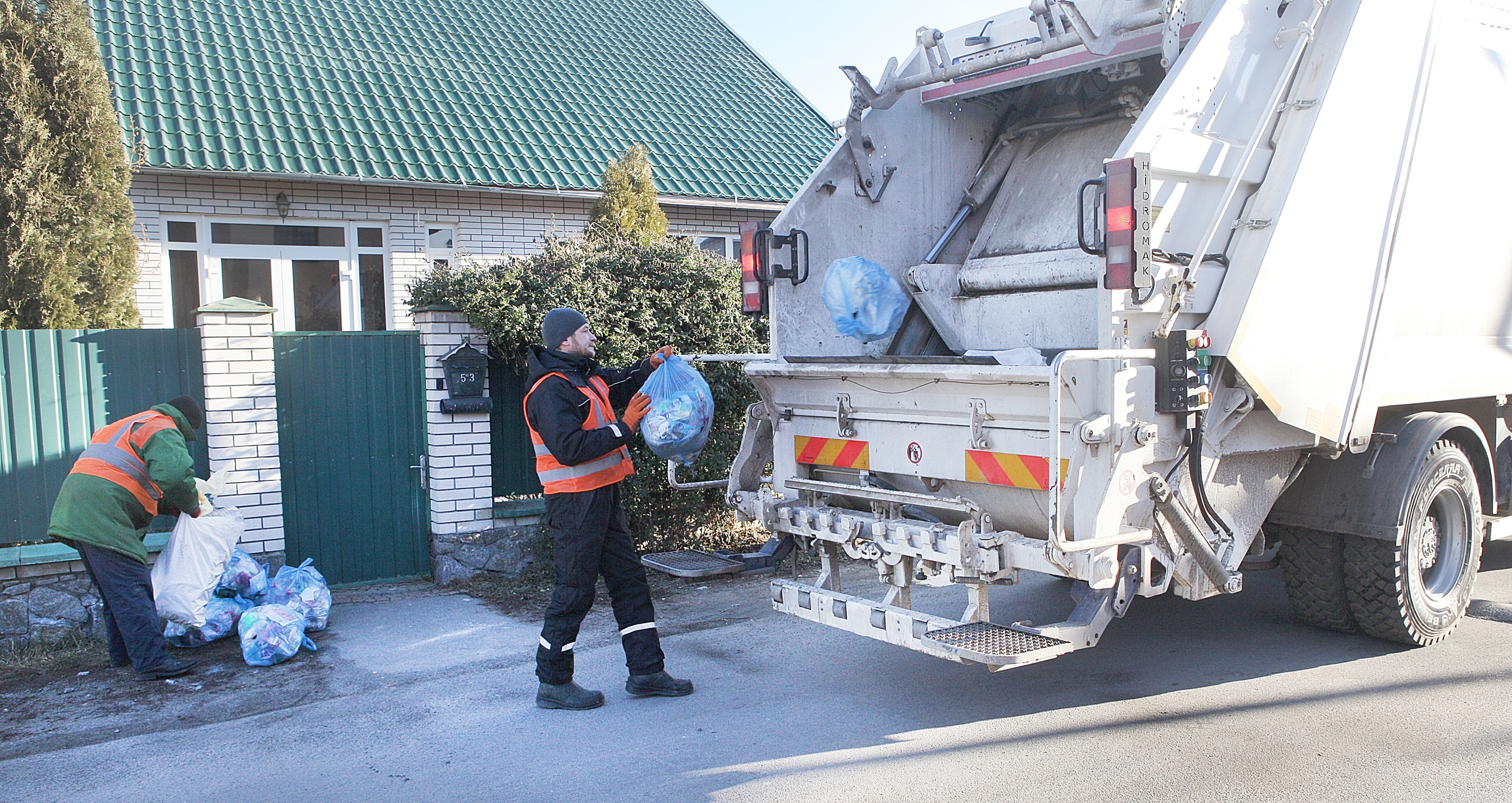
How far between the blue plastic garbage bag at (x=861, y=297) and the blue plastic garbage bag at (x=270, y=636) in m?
2.89

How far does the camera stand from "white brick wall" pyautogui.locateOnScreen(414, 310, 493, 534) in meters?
6.57

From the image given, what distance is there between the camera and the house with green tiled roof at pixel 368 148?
31.2 ft

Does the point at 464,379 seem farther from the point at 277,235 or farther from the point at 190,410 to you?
the point at 277,235

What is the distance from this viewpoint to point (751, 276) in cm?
512

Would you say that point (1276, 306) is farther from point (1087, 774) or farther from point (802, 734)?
point (802, 734)

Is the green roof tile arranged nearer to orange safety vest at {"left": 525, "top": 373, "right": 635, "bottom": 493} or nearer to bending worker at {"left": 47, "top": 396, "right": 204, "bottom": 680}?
bending worker at {"left": 47, "top": 396, "right": 204, "bottom": 680}

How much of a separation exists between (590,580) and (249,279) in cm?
686

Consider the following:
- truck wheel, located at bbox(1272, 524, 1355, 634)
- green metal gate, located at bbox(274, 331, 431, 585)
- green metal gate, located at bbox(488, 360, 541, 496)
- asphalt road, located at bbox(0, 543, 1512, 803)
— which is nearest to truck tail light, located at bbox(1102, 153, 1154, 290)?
asphalt road, located at bbox(0, 543, 1512, 803)

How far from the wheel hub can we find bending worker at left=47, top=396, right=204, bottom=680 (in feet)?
17.8

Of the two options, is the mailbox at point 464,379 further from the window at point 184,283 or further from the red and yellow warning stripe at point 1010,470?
the window at point 184,283

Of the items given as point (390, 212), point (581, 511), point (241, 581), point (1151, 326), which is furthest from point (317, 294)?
point (1151, 326)

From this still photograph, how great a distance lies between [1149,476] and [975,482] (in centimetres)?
64

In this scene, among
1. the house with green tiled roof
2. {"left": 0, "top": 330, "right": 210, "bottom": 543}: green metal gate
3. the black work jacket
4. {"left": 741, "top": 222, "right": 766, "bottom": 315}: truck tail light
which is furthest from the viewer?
the house with green tiled roof

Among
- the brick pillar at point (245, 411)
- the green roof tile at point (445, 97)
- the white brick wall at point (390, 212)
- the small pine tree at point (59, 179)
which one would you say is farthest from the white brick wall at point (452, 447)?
the green roof tile at point (445, 97)
